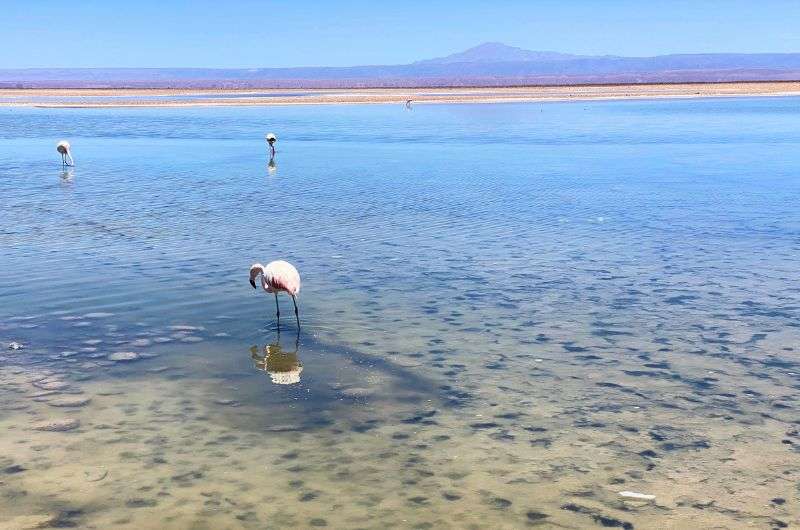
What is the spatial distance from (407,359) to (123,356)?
3.53 metres

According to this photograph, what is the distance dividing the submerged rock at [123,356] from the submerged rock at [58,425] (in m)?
1.81

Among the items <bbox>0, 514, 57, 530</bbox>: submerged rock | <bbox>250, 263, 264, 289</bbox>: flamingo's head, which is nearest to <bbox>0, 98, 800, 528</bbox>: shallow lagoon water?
<bbox>0, 514, 57, 530</bbox>: submerged rock

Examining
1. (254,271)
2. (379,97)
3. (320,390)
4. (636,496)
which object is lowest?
(636,496)

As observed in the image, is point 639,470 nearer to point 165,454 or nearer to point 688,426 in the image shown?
point 688,426

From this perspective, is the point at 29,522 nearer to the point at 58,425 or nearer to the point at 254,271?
the point at 58,425

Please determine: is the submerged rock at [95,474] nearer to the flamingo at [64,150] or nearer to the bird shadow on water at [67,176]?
the bird shadow on water at [67,176]

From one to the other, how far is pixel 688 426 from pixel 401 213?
12445mm

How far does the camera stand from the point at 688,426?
8.84m

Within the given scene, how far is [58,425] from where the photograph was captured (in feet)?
29.4

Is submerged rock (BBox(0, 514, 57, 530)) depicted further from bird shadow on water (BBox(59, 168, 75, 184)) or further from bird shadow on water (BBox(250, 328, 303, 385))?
bird shadow on water (BBox(59, 168, 75, 184))

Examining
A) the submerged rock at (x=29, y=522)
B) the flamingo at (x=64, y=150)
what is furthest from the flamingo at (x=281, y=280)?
the flamingo at (x=64, y=150)

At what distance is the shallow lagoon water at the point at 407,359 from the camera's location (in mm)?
7613

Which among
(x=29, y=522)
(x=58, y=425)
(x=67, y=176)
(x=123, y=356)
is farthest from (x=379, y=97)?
(x=29, y=522)

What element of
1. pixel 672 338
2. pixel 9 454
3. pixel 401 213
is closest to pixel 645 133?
pixel 401 213
